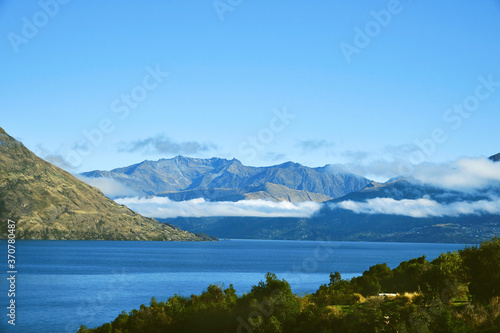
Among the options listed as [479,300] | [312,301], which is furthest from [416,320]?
[312,301]

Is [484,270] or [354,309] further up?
[484,270]

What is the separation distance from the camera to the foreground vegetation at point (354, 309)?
4431 centimetres

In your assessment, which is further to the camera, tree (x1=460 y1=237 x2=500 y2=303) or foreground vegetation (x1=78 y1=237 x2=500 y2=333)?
tree (x1=460 y1=237 x2=500 y2=303)

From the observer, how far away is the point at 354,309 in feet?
174

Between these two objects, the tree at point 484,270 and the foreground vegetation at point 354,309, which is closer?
the foreground vegetation at point 354,309

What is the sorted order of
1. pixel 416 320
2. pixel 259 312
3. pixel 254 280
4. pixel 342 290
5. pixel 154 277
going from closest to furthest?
pixel 416 320, pixel 259 312, pixel 342 290, pixel 254 280, pixel 154 277

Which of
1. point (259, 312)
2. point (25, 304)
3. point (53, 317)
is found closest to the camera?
point (259, 312)

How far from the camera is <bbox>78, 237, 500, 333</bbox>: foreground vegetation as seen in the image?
145ft

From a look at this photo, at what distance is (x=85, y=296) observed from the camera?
4321 inches

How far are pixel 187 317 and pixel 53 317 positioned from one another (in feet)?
123

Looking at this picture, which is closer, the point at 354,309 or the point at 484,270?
the point at 354,309

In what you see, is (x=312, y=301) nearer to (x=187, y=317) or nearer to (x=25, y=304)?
(x=187, y=317)

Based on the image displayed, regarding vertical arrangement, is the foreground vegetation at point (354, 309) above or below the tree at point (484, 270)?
below

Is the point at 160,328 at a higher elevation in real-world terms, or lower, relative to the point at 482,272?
lower
